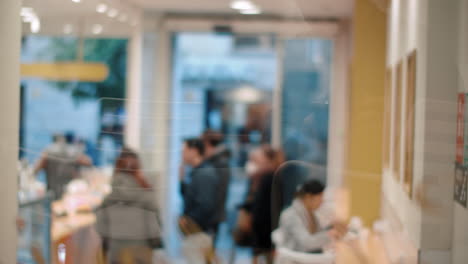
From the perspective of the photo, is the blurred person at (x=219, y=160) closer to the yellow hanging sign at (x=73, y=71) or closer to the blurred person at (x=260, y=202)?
the blurred person at (x=260, y=202)

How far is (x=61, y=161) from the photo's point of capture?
3.13 ft

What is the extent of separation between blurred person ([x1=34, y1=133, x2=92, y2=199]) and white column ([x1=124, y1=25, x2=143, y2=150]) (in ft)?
0.36

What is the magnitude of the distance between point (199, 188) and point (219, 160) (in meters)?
0.07

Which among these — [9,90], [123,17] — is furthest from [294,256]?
[9,90]

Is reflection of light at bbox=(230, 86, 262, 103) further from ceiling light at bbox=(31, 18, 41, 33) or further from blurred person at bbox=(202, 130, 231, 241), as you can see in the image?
ceiling light at bbox=(31, 18, 41, 33)

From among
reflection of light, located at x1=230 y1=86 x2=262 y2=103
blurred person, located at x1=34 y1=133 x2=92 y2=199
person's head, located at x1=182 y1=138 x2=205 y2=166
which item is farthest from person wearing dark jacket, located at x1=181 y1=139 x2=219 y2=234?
blurred person, located at x1=34 y1=133 x2=92 y2=199

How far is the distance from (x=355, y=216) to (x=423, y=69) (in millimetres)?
251

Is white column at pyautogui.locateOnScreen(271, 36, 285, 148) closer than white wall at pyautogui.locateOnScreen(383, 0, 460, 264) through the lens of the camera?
No

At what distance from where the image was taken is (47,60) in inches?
37.8

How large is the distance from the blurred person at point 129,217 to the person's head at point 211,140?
15 cm

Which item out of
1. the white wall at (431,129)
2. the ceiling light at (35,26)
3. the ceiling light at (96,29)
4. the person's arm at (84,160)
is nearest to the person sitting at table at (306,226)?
the white wall at (431,129)

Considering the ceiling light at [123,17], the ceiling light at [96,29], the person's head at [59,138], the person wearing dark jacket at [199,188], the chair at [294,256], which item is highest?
the ceiling light at [123,17]

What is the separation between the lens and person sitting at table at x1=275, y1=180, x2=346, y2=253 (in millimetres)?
774

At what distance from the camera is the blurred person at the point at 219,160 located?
0.85 metres
